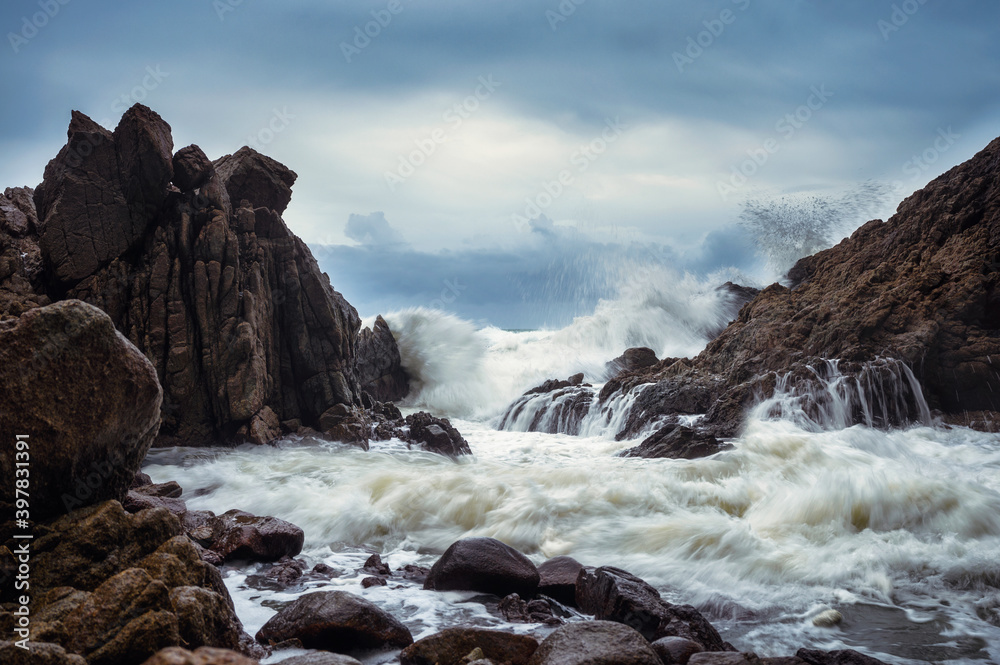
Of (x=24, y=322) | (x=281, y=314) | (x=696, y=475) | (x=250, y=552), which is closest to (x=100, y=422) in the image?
(x=24, y=322)

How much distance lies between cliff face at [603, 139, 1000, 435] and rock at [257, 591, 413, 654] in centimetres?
915

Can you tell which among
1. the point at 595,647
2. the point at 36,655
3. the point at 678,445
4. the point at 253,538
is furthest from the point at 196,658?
the point at 678,445

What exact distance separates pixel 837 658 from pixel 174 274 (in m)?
12.5

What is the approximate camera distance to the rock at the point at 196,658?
2352 millimetres

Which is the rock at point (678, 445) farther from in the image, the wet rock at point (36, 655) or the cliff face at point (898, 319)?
the wet rock at point (36, 655)

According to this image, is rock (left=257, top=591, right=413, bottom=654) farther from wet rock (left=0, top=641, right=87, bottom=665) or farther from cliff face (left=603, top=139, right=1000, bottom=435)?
cliff face (left=603, top=139, right=1000, bottom=435)

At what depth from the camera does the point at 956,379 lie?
11.1 metres

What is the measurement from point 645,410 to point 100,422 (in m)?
12.5

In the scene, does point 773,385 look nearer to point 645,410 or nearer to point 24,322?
point 645,410

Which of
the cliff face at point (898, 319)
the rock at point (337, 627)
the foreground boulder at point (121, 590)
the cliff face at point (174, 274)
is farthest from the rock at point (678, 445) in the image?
the foreground boulder at point (121, 590)

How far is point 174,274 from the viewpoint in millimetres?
12352

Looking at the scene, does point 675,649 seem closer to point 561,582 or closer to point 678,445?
point 561,582

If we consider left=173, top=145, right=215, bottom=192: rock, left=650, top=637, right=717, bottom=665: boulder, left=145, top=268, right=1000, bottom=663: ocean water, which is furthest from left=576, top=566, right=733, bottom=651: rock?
left=173, top=145, right=215, bottom=192: rock

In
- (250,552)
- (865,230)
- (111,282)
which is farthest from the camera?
(865,230)
